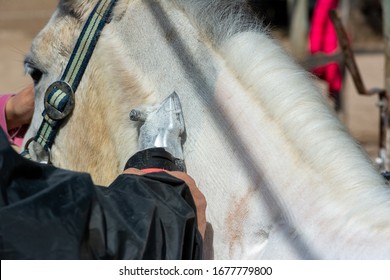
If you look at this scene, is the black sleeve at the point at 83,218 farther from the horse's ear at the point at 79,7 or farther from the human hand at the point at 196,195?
the horse's ear at the point at 79,7

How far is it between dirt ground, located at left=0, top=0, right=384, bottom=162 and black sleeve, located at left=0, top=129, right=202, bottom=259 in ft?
11.6

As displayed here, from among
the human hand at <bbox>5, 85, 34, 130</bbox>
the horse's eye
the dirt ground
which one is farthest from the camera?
the dirt ground

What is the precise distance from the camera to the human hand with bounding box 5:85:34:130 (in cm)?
239

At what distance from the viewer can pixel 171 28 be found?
169 cm

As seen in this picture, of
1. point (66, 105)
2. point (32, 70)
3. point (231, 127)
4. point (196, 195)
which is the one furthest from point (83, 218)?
point (32, 70)

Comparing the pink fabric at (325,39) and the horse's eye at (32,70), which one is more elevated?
the horse's eye at (32,70)

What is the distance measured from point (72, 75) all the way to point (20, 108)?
0.66 m

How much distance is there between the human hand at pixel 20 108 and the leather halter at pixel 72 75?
20.0 inches

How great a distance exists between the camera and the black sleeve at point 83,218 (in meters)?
1.19

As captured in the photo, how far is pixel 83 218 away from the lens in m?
1.21

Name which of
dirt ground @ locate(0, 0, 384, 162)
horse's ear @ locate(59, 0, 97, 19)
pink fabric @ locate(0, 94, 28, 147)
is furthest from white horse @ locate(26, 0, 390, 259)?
dirt ground @ locate(0, 0, 384, 162)

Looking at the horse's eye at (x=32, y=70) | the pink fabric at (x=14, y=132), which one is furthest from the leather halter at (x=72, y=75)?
the pink fabric at (x=14, y=132)

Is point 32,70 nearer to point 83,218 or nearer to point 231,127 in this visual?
point 231,127

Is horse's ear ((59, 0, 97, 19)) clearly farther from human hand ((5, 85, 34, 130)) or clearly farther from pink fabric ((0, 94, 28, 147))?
pink fabric ((0, 94, 28, 147))
